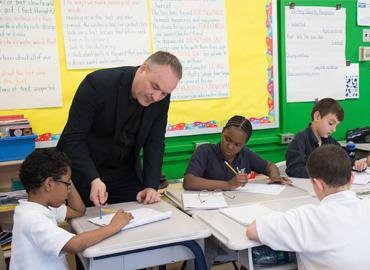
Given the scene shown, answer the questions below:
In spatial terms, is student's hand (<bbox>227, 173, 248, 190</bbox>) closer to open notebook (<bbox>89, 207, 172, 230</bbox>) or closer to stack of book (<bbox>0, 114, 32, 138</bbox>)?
open notebook (<bbox>89, 207, 172, 230</bbox>)

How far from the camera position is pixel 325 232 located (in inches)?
55.2

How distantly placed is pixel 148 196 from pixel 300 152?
1.15 meters

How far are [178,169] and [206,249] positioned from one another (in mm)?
1615

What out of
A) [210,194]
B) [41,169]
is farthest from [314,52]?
[41,169]

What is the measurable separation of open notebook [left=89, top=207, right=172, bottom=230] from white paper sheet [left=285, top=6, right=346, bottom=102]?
2.32 meters

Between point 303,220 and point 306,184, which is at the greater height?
point 303,220

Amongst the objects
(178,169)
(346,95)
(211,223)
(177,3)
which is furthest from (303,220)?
(346,95)

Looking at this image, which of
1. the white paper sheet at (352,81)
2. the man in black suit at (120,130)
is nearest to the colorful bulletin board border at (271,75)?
the white paper sheet at (352,81)

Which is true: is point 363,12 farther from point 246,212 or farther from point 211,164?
point 246,212

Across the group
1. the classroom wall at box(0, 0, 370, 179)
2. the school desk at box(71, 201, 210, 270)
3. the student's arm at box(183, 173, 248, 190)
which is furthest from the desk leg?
the classroom wall at box(0, 0, 370, 179)

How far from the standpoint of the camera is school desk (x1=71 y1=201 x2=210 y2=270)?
145 cm

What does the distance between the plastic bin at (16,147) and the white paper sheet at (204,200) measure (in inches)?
43.8

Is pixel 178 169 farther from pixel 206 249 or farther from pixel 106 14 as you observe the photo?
pixel 206 249

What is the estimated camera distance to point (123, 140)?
205 centimetres
